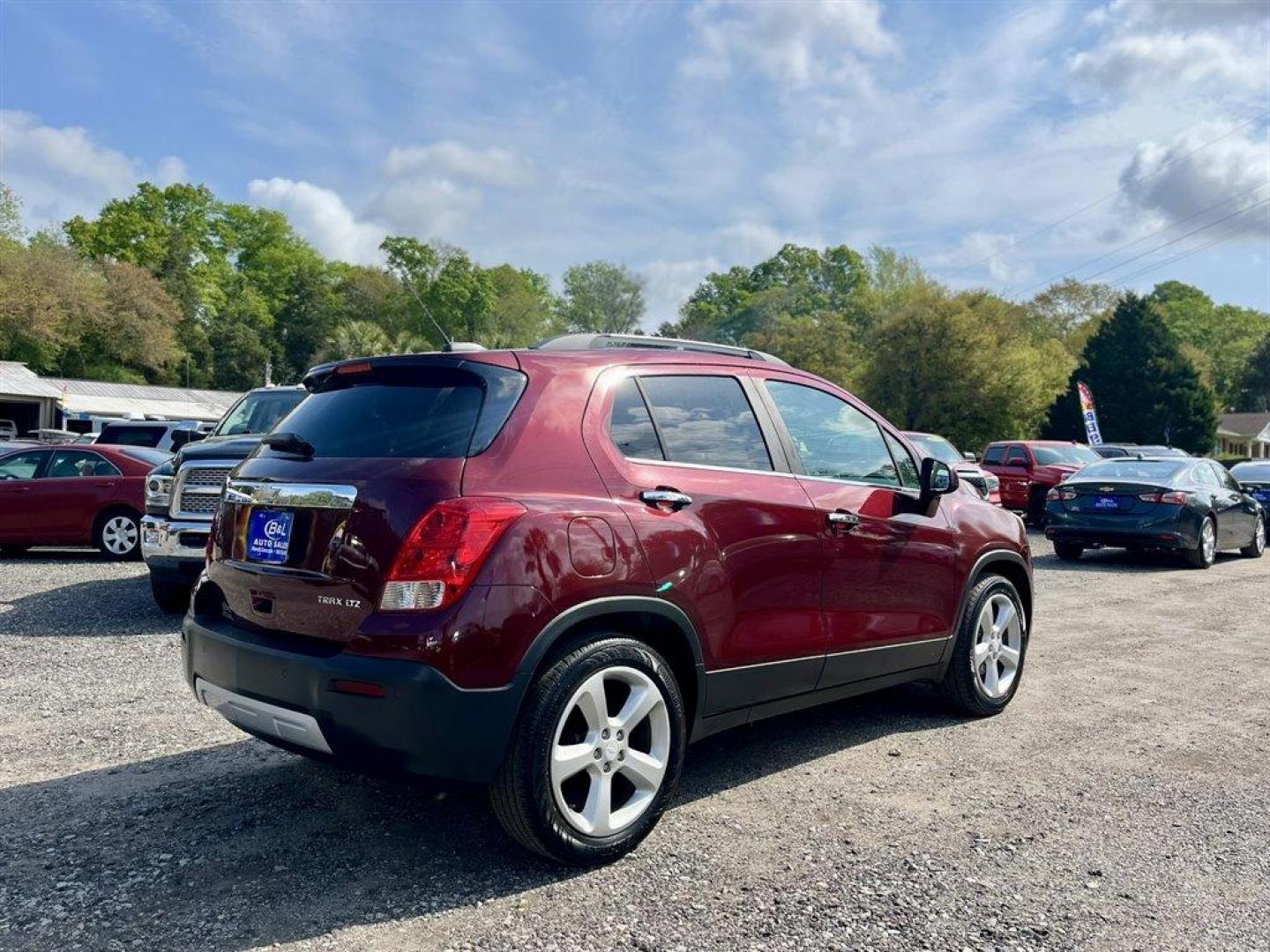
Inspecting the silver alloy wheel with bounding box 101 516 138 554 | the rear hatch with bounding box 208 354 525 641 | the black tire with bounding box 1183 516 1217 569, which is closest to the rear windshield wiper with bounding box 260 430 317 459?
the rear hatch with bounding box 208 354 525 641

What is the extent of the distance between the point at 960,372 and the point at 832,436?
43.5 meters

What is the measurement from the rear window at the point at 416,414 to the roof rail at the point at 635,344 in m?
0.69

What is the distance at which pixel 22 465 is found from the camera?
12883 mm

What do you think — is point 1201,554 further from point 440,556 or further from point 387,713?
point 387,713

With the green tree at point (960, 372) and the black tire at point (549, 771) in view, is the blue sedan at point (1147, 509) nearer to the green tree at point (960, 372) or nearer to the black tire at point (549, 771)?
the black tire at point (549, 771)

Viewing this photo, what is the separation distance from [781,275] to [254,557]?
105 m

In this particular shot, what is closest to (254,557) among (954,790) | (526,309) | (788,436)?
(788,436)

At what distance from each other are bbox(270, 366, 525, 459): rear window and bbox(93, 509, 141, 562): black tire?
32.9 feet

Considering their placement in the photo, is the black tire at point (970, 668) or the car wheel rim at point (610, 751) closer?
the car wheel rim at point (610, 751)

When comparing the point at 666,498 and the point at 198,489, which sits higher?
the point at 666,498

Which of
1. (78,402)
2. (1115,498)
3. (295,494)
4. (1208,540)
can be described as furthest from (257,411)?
A: (78,402)

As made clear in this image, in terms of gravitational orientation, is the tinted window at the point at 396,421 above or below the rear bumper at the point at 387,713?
above

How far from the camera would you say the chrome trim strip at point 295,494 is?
136 inches

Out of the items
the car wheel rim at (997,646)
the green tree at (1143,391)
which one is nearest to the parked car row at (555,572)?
the car wheel rim at (997,646)
